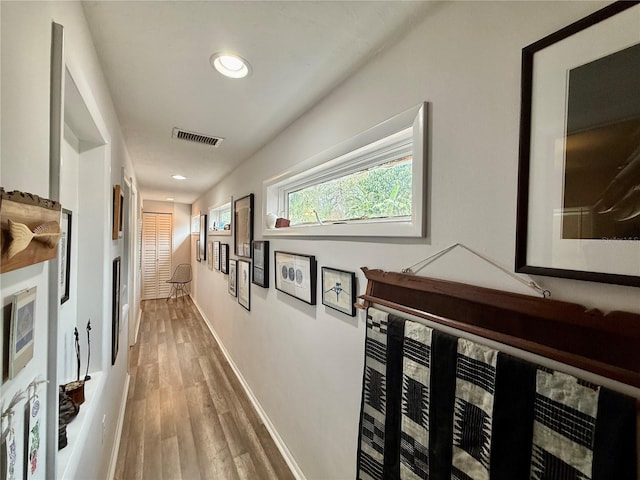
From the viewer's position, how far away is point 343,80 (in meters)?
1.39

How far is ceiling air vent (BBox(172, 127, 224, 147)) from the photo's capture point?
2096 mm

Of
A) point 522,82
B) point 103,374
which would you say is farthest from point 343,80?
point 103,374

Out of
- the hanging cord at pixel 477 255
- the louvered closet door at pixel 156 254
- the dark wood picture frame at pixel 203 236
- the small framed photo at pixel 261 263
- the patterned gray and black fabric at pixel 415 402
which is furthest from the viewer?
the louvered closet door at pixel 156 254

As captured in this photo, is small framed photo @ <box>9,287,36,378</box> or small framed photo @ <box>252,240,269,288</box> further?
small framed photo @ <box>252,240,269,288</box>

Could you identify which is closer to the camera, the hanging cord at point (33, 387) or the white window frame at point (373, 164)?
the hanging cord at point (33, 387)

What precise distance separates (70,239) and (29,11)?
3.36 feet

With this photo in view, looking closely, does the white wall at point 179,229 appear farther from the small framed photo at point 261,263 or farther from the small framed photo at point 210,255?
the small framed photo at point 261,263

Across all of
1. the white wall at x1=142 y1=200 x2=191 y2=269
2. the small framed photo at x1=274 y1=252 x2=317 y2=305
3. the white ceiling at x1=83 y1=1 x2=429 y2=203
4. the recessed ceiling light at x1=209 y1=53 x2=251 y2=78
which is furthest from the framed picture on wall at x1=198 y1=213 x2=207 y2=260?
the recessed ceiling light at x1=209 y1=53 x2=251 y2=78

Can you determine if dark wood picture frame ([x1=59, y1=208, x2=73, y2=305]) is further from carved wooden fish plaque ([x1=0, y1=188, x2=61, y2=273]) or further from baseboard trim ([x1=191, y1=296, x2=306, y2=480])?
baseboard trim ([x1=191, y1=296, x2=306, y2=480])

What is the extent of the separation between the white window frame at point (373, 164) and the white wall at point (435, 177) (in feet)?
0.14

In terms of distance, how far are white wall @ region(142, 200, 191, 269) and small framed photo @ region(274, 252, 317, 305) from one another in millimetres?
5514

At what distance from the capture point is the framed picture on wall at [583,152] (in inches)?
21.5

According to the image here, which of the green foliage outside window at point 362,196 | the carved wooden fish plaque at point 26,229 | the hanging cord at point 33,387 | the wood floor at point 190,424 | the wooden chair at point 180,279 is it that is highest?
the green foliage outside window at point 362,196

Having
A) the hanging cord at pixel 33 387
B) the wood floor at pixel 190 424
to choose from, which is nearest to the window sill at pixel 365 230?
the hanging cord at pixel 33 387
